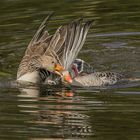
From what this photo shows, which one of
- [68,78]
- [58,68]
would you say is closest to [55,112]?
[68,78]

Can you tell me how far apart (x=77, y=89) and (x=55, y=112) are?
1.60 meters

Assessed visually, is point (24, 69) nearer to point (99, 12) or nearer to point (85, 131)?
point (85, 131)

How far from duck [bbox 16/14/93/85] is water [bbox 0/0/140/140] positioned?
282 millimetres

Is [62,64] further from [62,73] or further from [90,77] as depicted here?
[90,77]

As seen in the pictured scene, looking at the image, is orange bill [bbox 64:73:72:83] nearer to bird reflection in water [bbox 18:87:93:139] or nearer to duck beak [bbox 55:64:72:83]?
duck beak [bbox 55:64:72:83]

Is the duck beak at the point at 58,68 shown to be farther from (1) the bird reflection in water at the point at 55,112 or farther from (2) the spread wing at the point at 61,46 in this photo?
(1) the bird reflection in water at the point at 55,112

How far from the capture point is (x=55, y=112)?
10.6m

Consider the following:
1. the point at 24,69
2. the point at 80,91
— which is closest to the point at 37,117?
the point at 80,91

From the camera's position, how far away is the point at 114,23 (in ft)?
52.4

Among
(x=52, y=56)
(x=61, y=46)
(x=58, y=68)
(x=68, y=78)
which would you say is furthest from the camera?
(x=61, y=46)

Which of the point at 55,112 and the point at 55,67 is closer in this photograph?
the point at 55,112

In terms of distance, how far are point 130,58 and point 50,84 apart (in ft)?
6.08

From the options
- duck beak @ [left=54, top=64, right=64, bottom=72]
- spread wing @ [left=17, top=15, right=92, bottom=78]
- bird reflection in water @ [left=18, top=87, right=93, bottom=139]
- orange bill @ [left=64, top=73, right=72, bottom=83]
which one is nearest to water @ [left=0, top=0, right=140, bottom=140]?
bird reflection in water @ [left=18, top=87, right=93, bottom=139]

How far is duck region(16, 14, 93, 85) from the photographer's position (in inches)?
493
